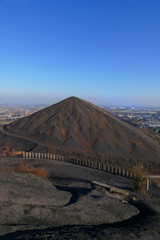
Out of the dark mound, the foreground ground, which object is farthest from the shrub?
the dark mound

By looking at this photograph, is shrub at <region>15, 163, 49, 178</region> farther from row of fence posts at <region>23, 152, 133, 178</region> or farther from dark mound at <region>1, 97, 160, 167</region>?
dark mound at <region>1, 97, 160, 167</region>

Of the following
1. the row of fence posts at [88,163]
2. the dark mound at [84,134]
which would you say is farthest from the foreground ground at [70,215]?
the dark mound at [84,134]

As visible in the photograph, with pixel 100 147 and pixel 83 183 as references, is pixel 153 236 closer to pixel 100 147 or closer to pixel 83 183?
pixel 83 183

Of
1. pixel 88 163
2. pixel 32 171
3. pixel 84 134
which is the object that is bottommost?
pixel 88 163

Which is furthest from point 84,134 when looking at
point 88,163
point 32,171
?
point 32,171

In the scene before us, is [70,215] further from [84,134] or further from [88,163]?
[84,134]

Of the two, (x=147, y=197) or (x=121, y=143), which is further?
(x=121, y=143)

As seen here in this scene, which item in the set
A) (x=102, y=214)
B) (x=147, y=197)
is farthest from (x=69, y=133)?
(x=102, y=214)

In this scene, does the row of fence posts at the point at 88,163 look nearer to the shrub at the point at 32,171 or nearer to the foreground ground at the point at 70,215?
A: the shrub at the point at 32,171
